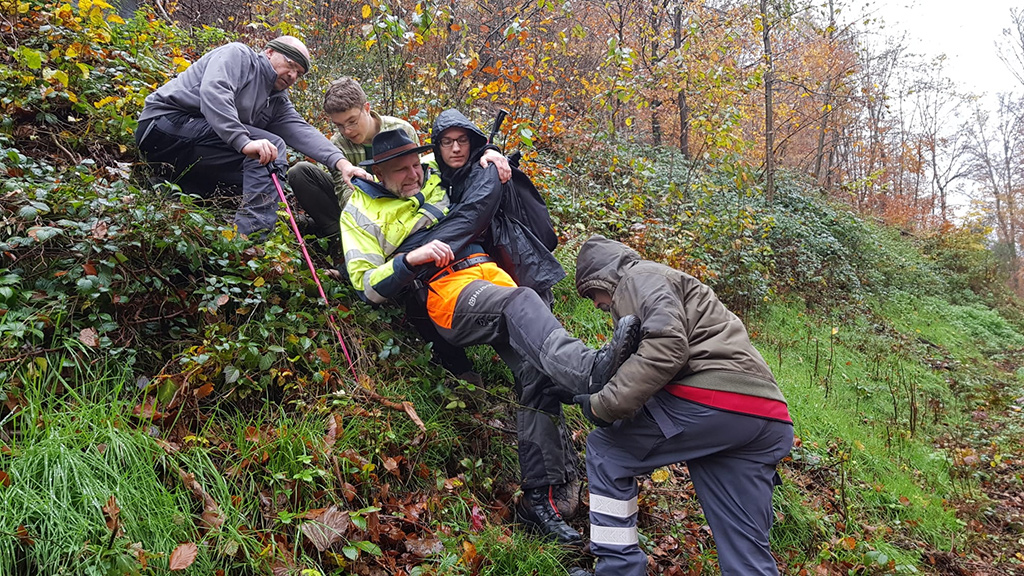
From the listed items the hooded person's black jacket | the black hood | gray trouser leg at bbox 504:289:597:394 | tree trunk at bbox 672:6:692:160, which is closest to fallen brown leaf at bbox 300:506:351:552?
gray trouser leg at bbox 504:289:597:394

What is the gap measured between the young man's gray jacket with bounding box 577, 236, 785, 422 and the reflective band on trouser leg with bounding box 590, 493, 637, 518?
51 cm

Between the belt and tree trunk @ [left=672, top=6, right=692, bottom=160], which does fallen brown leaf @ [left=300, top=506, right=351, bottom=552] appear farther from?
tree trunk @ [left=672, top=6, right=692, bottom=160]

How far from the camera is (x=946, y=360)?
31.5 feet

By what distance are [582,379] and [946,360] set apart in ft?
31.7

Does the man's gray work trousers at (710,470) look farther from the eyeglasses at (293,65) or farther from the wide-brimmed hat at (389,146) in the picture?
the eyeglasses at (293,65)

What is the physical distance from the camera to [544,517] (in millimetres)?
3230

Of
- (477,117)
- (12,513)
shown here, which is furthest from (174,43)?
(12,513)

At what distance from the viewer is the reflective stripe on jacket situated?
363 cm

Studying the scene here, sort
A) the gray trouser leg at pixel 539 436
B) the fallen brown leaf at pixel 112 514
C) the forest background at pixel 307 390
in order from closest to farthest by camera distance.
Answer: the fallen brown leaf at pixel 112 514, the forest background at pixel 307 390, the gray trouser leg at pixel 539 436

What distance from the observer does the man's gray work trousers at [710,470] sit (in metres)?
2.67

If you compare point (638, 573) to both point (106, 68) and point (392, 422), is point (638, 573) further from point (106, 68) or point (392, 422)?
point (106, 68)

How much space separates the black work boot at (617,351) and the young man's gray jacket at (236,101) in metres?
2.76

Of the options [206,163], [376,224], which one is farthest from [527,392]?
[206,163]

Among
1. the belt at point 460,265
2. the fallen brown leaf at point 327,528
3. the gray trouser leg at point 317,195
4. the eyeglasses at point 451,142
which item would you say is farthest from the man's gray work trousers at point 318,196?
the fallen brown leaf at point 327,528
